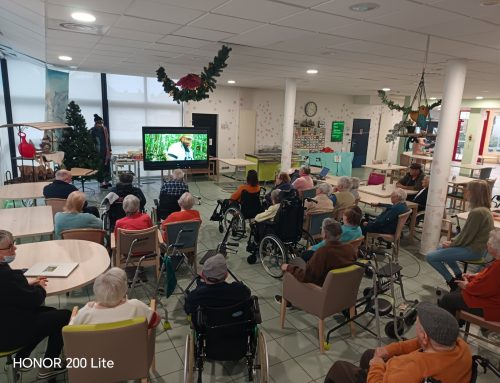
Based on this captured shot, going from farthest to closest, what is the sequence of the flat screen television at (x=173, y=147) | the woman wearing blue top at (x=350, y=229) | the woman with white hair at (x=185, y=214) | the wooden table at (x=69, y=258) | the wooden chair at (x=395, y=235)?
the flat screen television at (x=173, y=147), the wooden chair at (x=395, y=235), the woman with white hair at (x=185, y=214), the woman wearing blue top at (x=350, y=229), the wooden table at (x=69, y=258)

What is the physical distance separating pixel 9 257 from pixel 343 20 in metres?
3.21

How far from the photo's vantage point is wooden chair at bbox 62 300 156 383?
1.70 m

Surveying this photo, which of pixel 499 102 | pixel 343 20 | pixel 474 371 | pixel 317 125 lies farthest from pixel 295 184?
pixel 499 102

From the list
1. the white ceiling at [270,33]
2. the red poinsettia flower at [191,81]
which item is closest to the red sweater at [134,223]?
the white ceiling at [270,33]

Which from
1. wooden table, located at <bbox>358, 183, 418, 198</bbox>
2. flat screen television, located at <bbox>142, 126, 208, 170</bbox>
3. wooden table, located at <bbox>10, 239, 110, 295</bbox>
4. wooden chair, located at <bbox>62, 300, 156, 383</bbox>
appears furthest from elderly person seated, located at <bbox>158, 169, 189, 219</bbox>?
wooden table, located at <bbox>358, 183, 418, 198</bbox>

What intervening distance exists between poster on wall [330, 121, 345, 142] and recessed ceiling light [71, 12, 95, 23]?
1038 centimetres

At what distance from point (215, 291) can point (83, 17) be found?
2999 millimetres

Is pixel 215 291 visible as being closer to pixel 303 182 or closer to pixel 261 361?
pixel 261 361

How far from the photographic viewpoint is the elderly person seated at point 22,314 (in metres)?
1.97

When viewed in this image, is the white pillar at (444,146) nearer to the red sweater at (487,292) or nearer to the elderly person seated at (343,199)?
the elderly person seated at (343,199)

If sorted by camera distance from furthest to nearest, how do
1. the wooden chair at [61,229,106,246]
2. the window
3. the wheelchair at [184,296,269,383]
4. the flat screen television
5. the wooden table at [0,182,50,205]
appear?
the window → the flat screen television → the wooden table at [0,182,50,205] → the wooden chair at [61,229,106,246] → the wheelchair at [184,296,269,383]

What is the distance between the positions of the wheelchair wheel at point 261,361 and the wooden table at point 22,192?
12.4ft

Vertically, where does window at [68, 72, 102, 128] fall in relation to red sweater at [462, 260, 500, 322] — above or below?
above

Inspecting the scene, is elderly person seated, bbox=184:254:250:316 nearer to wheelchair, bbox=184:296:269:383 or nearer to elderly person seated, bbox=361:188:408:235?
wheelchair, bbox=184:296:269:383
